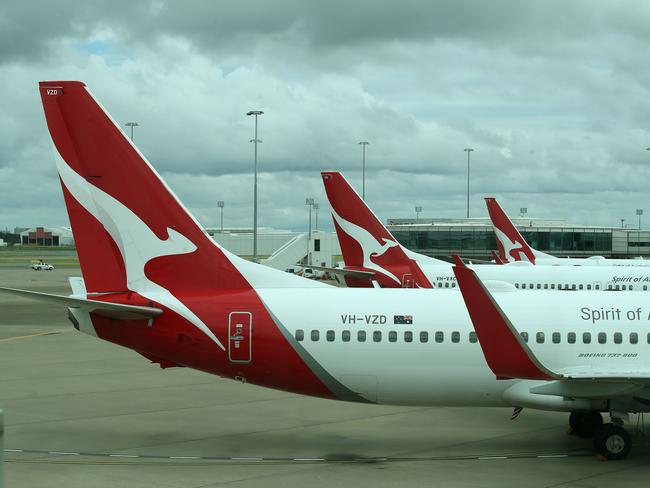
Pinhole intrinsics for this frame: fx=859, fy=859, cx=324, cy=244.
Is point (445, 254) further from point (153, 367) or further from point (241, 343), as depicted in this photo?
point (241, 343)

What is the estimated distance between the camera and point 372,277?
132 feet

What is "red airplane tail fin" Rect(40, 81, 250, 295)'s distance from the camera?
19625 mm

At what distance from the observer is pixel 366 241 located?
39875 millimetres

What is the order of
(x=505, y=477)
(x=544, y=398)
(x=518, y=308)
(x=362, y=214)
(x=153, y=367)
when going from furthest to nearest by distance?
(x=362, y=214)
(x=153, y=367)
(x=518, y=308)
(x=544, y=398)
(x=505, y=477)

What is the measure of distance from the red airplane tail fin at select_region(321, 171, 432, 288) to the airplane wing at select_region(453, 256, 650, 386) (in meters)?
22.5

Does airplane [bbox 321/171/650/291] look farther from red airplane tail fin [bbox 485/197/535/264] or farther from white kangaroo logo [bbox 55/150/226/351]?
white kangaroo logo [bbox 55/150/226/351]

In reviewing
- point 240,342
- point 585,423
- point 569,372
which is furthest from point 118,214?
point 585,423

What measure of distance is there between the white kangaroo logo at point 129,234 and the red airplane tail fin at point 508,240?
147 ft

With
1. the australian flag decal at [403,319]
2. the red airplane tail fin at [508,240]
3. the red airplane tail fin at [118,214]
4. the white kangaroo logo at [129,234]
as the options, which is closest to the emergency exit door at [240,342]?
the red airplane tail fin at [118,214]

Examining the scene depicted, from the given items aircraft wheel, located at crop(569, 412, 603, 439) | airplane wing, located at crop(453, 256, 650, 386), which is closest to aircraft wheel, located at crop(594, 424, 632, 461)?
aircraft wheel, located at crop(569, 412, 603, 439)

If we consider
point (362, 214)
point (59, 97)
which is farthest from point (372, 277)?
point (59, 97)

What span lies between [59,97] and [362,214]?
21570 mm

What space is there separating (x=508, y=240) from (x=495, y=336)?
4604cm

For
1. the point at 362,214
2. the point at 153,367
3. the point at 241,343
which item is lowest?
the point at 153,367
